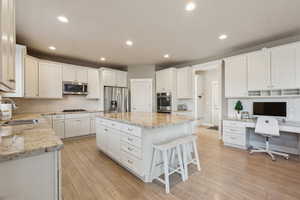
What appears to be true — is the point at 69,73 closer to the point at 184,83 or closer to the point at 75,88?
the point at 75,88

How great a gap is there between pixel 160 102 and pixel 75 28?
143 inches

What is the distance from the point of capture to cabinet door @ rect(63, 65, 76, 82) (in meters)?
4.32

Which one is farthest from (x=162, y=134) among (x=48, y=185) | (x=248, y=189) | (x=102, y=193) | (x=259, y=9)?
(x=259, y=9)

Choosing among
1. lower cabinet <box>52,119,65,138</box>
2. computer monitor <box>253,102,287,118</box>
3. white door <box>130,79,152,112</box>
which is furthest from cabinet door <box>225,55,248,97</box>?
lower cabinet <box>52,119,65,138</box>

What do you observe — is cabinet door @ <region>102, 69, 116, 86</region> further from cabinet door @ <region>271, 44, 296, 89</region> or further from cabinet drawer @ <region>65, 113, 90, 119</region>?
cabinet door @ <region>271, 44, 296, 89</region>

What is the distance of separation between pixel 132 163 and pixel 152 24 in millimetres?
2536

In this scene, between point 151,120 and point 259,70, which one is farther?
point 259,70

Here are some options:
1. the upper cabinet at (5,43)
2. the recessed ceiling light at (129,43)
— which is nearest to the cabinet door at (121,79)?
the recessed ceiling light at (129,43)

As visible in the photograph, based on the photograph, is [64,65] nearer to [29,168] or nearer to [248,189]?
[29,168]

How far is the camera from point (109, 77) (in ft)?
16.7

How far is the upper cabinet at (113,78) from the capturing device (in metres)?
5.00

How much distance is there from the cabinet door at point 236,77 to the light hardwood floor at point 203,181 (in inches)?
64.3

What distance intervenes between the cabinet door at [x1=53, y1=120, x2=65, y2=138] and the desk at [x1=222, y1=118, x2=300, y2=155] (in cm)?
465

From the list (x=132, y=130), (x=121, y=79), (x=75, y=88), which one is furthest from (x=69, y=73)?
(x=132, y=130)
